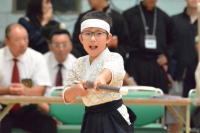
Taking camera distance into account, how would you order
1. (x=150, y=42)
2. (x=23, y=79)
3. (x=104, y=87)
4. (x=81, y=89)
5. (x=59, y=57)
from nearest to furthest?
(x=104, y=87)
(x=81, y=89)
(x=23, y=79)
(x=59, y=57)
(x=150, y=42)

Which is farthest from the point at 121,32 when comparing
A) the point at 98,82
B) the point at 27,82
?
the point at 98,82

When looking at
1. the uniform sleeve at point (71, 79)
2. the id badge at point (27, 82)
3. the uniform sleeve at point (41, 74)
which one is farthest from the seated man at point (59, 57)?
the uniform sleeve at point (71, 79)

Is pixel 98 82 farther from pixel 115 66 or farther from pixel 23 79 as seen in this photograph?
pixel 23 79

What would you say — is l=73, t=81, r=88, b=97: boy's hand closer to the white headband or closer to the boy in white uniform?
the boy in white uniform

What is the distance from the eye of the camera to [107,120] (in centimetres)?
338

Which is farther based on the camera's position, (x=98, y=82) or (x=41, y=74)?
(x=41, y=74)

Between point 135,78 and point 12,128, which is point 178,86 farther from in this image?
point 12,128

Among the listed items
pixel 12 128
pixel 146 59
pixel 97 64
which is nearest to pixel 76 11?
pixel 146 59

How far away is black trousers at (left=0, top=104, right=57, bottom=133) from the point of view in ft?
18.2

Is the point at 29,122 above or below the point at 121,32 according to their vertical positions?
below

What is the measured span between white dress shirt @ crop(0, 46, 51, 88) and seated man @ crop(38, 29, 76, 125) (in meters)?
0.32

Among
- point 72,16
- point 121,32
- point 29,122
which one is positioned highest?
point 72,16

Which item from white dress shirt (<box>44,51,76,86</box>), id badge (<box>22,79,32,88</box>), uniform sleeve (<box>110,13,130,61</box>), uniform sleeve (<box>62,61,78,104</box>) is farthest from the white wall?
uniform sleeve (<box>62,61,78,104</box>)

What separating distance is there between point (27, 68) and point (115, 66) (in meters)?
2.89
